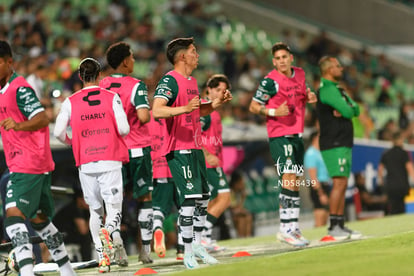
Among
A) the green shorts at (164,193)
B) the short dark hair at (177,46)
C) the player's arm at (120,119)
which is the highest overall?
the short dark hair at (177,46)

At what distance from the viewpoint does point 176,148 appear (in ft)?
33.3

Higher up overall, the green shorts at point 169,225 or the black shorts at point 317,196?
the black shorts at point 317,196

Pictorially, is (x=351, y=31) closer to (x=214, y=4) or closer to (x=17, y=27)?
(x=214, y=4)

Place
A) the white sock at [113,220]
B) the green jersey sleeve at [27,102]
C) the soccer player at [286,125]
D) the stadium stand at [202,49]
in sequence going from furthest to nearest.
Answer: the stadium stand at [202,49]
the soccer player at [286,125]
the white sock at [113,220]
the green jersey sleeve at [27,102]

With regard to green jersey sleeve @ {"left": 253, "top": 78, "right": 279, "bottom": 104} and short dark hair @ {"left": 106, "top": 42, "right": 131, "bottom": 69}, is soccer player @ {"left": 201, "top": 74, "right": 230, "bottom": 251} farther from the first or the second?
short dark hair @ {"left": 106, "top": 42, "right": 131, "bottom": 69}

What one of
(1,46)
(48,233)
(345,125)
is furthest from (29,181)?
(345,125)

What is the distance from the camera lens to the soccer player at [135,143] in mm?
11141

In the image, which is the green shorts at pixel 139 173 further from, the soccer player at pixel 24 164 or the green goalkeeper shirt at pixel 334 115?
the green goalkeeper shirt at pixel 334 115

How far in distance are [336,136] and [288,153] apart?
99 cm

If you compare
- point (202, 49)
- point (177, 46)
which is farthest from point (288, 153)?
Answer: point (202, 49)

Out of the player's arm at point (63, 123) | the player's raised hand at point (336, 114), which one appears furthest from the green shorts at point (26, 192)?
the player's raised hand at point (336, 114)

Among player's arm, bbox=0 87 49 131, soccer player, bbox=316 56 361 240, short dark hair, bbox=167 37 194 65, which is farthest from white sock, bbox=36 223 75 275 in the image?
soccer player, bbox=316 56 361 240

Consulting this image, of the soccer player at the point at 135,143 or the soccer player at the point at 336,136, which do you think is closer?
the soccer player at the point at 135,143

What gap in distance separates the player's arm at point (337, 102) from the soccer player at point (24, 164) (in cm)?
502
